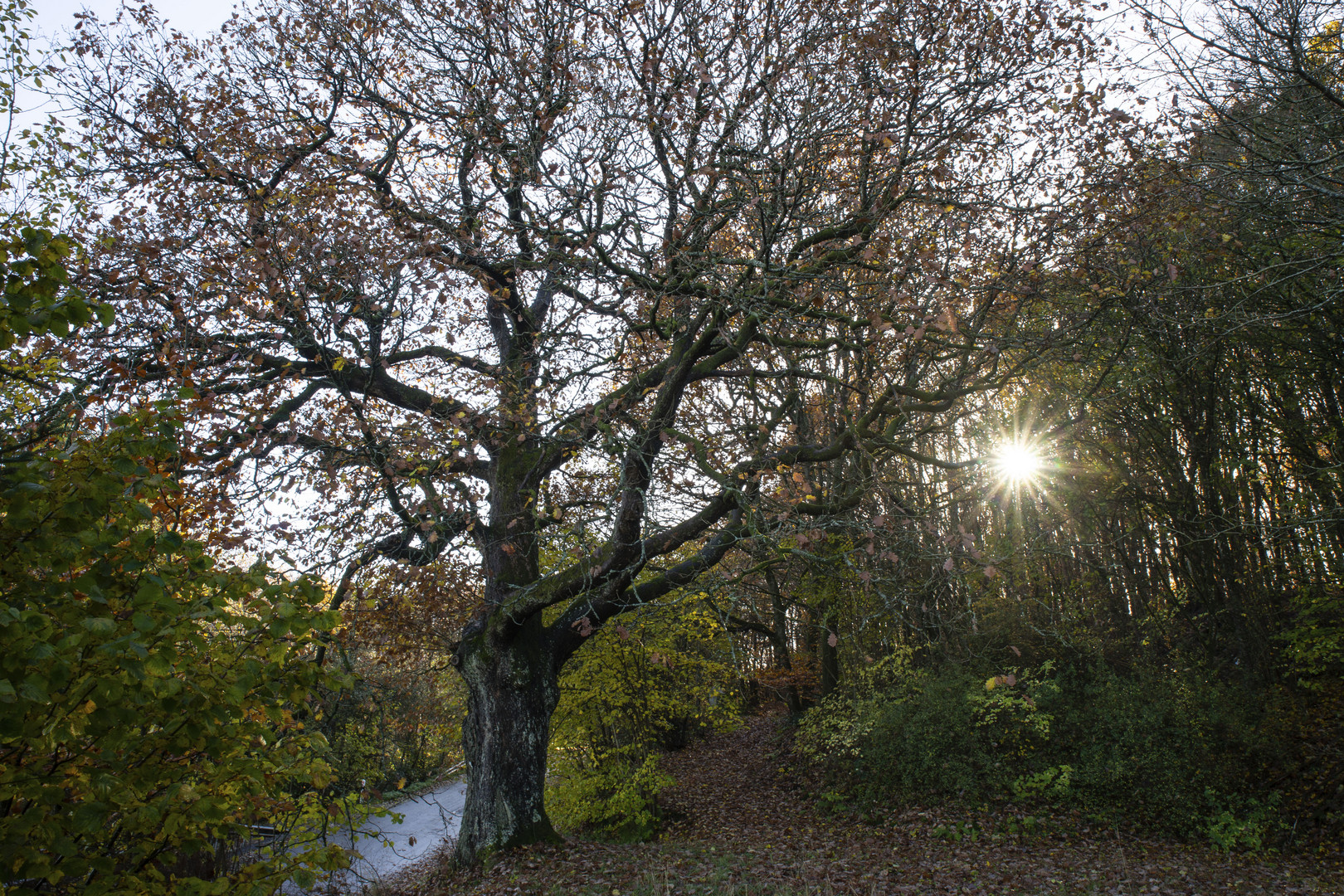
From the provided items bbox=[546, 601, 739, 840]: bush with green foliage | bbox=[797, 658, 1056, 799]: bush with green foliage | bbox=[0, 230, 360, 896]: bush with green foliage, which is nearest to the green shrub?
bbox=[0, 230, 360, 896]: bush with green foliage

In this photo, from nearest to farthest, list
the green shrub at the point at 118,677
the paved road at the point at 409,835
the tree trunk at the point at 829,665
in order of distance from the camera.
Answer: the green shrub at the point at 118,677
the paved road at the point at 409,835
the tree trunk at the point at 829,665

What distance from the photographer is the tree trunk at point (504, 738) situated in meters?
7.46

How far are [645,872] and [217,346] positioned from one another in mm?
6689

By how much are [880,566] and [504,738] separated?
15.7 feet

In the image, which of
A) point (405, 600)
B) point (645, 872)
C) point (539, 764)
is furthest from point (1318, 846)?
point (405, 600)

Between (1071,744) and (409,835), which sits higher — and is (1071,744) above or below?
above

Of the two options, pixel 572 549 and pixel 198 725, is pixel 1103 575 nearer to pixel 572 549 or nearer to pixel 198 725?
pixel 572 549

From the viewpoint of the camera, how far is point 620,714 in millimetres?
11336

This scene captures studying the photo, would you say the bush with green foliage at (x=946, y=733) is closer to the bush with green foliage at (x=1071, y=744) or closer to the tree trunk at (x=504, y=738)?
the bush with green foliage at (x=1071, y=744)

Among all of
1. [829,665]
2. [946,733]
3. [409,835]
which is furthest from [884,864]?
[409,835]

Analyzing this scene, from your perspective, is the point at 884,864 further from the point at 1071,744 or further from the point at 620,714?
the point at 620,714

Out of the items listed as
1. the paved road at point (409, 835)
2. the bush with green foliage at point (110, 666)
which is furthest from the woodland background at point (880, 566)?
the paved road at point (409, 835)

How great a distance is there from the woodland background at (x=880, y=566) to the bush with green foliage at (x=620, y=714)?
8cm

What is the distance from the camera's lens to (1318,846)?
7.55m
